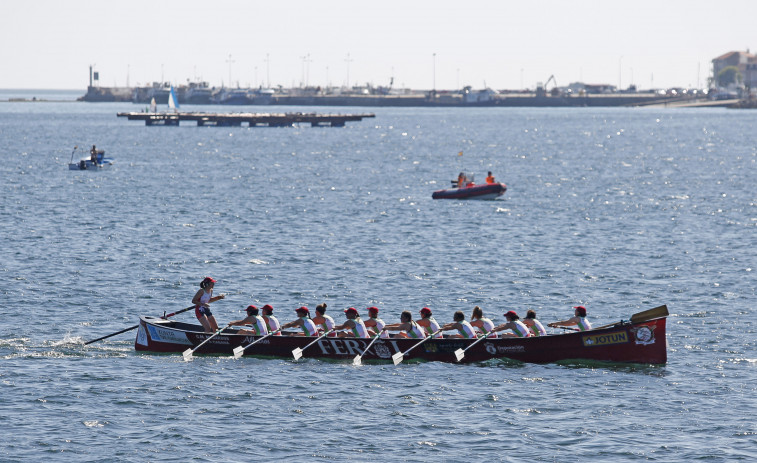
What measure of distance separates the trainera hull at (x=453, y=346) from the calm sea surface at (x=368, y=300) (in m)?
0.49

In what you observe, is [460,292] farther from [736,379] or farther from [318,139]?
[318,139]

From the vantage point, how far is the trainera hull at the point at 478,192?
81750 millimetres

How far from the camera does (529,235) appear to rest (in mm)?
65312

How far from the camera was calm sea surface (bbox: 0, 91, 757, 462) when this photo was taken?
89.8 feet

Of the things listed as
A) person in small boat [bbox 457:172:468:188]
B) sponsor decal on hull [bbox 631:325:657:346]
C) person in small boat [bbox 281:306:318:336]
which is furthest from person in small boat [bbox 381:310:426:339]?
person in small boat [bbox 457:172:468:188]

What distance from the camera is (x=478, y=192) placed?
269ft

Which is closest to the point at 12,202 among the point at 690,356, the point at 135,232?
the point at 135,232

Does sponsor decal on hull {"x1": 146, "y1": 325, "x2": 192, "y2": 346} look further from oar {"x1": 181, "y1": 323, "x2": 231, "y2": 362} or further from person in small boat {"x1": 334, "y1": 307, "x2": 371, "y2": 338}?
person in small boat {"x1": 334, "y1": 307, "x2": 371, "y2": 338}

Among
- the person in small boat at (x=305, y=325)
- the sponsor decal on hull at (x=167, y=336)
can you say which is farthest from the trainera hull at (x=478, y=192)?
the sponsor decal on hull at (x=167, y=336)

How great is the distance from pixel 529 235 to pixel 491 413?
121ft

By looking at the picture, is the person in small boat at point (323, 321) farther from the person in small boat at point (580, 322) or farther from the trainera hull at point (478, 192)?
the trainera hull at point (478, 192)

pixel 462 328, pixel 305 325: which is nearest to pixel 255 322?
pixel 305 325

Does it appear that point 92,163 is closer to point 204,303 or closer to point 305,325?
point 204,303

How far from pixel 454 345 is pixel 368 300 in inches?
432
